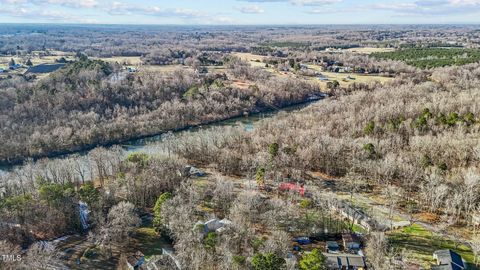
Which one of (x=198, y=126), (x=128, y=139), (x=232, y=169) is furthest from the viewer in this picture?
(x=198, y=126)

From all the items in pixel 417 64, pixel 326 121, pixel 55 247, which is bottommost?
pixel 55 247

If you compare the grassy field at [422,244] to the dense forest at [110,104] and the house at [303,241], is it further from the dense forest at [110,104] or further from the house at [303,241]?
the dense forest at [110,104]

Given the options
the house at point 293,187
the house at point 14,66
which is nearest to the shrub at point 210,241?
the house at point 293,187

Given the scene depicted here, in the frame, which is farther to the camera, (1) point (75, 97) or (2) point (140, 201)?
(1) point (75, 97)

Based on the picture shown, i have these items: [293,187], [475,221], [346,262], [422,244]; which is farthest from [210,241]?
[475,221]

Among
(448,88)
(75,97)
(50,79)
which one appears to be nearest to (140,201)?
(75,97)

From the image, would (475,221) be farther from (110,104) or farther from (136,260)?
(110,104)

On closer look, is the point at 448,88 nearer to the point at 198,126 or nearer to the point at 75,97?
the point at 198,126
